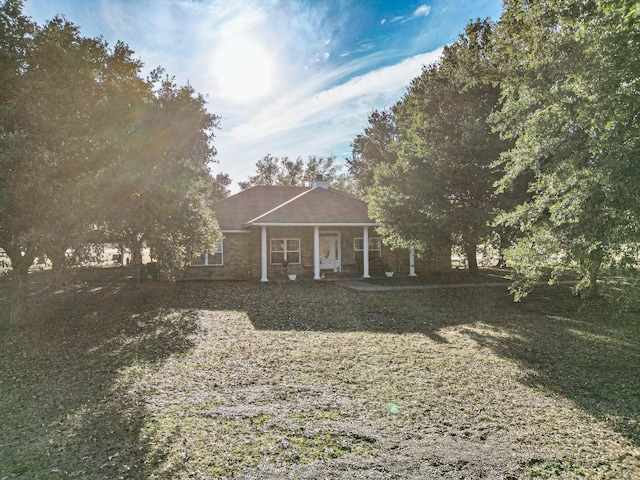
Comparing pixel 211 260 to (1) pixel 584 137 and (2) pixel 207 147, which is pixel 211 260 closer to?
(2) pixel 207 147

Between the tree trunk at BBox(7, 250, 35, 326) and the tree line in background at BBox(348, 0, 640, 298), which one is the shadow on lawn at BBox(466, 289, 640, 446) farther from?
the tree trunk at BBox(7, 250, 35, 326)

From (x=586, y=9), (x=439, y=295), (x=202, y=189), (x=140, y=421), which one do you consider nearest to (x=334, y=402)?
(x=140, y=421)

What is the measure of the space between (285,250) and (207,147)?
332 inches

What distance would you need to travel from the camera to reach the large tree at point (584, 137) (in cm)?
501

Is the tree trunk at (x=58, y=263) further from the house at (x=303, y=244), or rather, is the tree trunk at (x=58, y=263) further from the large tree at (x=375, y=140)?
the large tree at (x=375, y=140)

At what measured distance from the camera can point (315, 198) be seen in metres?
19.8

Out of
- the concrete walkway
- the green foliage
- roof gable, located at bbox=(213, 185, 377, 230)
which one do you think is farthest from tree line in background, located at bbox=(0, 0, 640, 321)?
the green foliage

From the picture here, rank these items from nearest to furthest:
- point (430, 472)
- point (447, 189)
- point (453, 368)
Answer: point (430, 472) → point (453, 368) → point (447, 189)

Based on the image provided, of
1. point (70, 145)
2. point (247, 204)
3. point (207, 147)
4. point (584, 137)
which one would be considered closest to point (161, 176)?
point (70, 145)

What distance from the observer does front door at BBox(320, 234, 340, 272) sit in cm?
2009

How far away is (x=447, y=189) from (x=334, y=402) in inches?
416

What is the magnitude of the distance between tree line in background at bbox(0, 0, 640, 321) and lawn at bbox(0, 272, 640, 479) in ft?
5.73

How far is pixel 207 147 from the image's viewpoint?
1192 cm

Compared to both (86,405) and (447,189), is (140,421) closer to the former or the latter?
(86,405)
